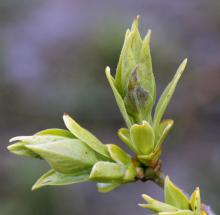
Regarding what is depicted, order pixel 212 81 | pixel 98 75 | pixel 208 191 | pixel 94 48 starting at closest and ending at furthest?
pixel 208 191
pixel 212 81
pixel 98 75
pixel 94 48

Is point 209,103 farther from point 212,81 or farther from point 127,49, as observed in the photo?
point 127,49

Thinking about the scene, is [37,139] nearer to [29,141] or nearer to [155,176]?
[29,141]

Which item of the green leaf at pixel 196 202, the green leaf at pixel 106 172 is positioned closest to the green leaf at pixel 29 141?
the green leaf at pixel 106 172

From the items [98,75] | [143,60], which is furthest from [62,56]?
[143,60]

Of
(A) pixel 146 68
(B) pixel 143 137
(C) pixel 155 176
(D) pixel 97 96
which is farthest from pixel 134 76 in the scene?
(D) pixel 97 96

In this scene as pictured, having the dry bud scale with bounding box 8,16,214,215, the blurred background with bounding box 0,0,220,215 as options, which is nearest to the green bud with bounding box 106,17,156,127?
the dry bud scale with bounding box 8,16,214,215
